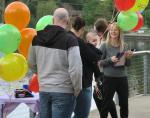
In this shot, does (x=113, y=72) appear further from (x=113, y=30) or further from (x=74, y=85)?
(x=74, y=85)

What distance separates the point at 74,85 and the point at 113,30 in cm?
145

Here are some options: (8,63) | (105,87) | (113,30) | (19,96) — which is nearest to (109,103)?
(105,87)

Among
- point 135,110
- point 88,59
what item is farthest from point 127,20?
point 135,110

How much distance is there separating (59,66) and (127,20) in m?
1.66

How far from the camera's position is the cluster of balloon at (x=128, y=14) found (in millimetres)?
5160

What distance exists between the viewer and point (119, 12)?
537cm

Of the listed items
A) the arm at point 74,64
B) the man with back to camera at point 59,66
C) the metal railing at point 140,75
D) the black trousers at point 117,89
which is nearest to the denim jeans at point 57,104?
the man with back to camera at point 59,66

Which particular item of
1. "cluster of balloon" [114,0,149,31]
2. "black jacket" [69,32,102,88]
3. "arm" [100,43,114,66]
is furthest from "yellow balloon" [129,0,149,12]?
"black jacket" [69,32,102,88]


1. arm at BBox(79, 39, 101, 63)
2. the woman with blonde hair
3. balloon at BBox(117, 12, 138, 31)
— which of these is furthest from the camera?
balloon at BBox(117, 12, 138, 31)

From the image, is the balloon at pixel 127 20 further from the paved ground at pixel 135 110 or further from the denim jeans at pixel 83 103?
the paved ground at pixel 135 110

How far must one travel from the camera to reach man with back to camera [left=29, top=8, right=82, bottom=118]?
3760mm

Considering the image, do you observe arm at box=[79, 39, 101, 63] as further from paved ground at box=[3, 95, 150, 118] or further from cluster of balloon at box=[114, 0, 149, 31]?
paved ground at box=[3, 95, 150, 118]

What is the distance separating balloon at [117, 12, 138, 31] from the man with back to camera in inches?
56.2

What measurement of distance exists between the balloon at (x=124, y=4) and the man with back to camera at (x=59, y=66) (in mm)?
1439
